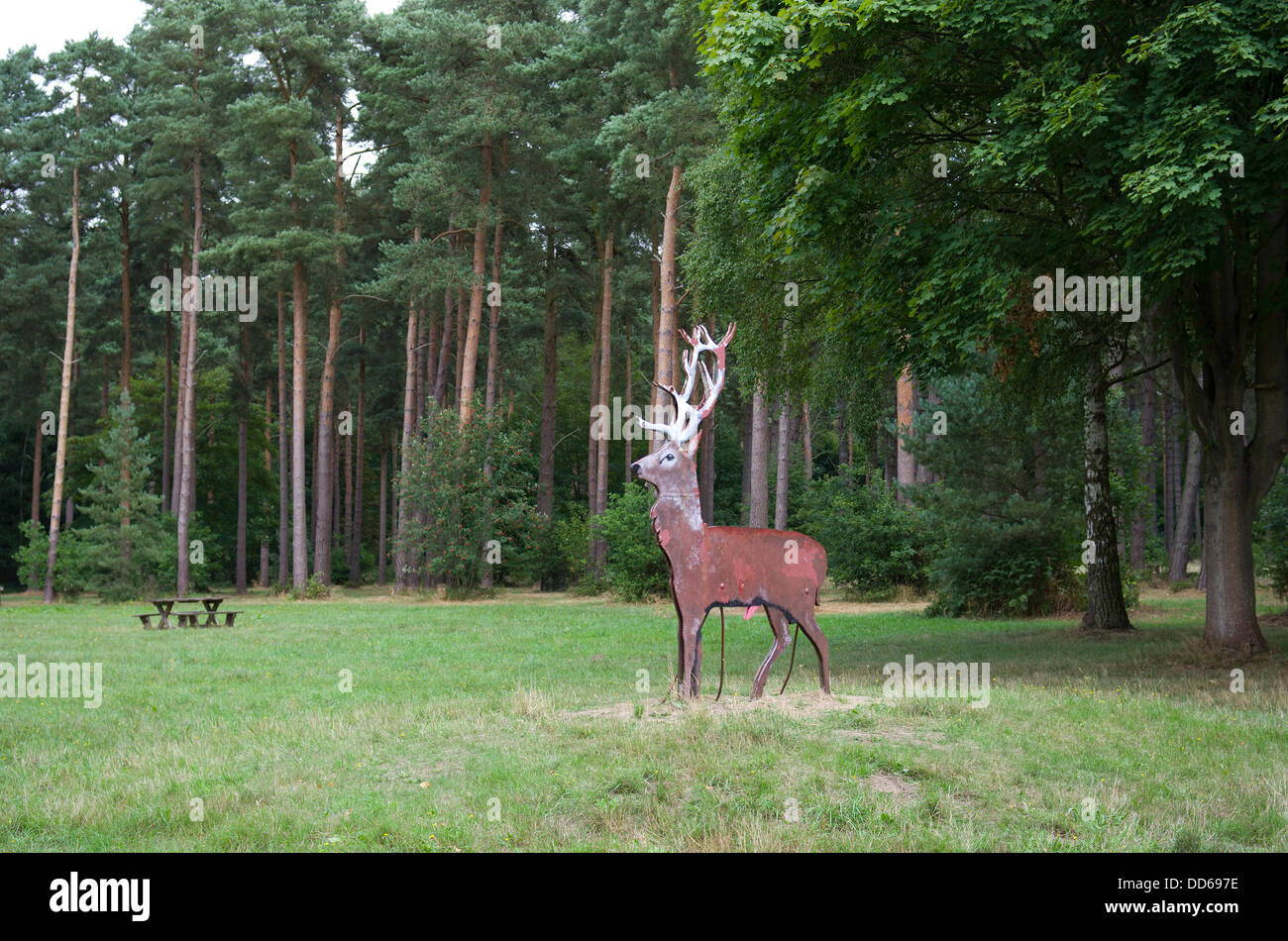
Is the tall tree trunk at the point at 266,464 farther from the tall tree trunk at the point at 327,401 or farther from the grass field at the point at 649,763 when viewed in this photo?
the grass field at the point at 649,763

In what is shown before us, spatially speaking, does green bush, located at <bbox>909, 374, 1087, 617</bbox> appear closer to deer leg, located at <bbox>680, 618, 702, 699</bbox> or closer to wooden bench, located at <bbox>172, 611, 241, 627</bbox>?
deer leg, located at <bbox>680, 618, 702, 699</bbox>

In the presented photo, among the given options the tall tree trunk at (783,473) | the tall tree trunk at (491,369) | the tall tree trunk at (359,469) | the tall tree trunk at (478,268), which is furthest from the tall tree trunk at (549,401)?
the tall tree trunk at (359,469)

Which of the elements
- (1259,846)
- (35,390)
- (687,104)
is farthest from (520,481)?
(1259,846)

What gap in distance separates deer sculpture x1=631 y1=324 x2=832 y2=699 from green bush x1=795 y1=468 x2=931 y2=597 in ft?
57.3

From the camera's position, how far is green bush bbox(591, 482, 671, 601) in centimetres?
3016

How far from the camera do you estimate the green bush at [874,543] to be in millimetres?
27859

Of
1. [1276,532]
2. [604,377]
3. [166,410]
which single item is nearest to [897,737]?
[1276,532]

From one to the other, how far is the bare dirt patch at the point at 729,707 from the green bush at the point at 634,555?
1948cm

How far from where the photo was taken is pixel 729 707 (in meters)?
9.62

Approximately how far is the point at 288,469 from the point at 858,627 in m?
42.9

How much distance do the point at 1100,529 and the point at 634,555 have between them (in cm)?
1429

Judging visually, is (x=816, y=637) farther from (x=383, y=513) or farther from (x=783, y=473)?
(x=383, y=513)
